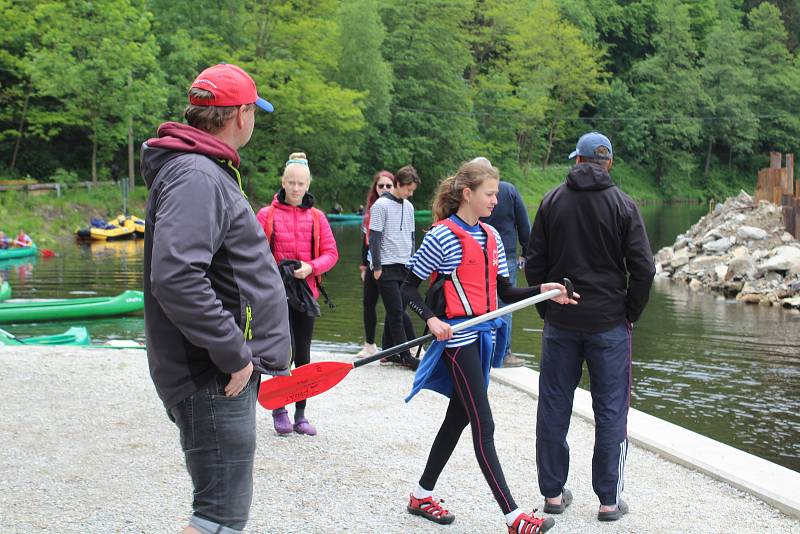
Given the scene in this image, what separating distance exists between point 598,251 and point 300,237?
100 inches

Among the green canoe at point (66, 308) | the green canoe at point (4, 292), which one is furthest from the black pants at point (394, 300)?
the green canoe at point (4, 292)

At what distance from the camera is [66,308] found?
1497 cm

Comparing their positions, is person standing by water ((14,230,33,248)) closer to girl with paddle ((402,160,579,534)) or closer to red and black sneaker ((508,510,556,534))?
girl with paddle ((402,160,579,534))

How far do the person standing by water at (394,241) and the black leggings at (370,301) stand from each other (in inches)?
11.3

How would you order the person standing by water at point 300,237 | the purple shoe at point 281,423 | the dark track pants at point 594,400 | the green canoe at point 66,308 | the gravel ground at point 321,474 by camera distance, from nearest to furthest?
the gravel ground at point 321,474 → the dark track pants at point 594,400 → the purple shoe at point 281,423 → the person standing by water at point 300,237 → the green canoe at point 66,308

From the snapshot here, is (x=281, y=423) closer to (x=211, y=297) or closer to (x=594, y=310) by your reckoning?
(x=594, y=310)

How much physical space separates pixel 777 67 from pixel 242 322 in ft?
274

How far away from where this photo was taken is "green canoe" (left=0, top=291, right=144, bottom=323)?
14578 millimetres

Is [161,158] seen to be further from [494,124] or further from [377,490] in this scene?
[494,124]

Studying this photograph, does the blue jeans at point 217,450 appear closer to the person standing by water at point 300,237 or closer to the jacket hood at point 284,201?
the person standing by water at point 300,237

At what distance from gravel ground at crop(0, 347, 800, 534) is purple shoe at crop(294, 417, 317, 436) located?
0.05 metres

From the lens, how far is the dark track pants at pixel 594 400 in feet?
16.0

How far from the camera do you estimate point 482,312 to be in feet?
15.8

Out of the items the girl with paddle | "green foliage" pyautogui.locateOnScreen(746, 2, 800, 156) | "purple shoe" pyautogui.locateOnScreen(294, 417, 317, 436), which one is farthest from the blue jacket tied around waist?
"green foliage" pyautogui.locateOnScreen(746, 2, 800, 156)
